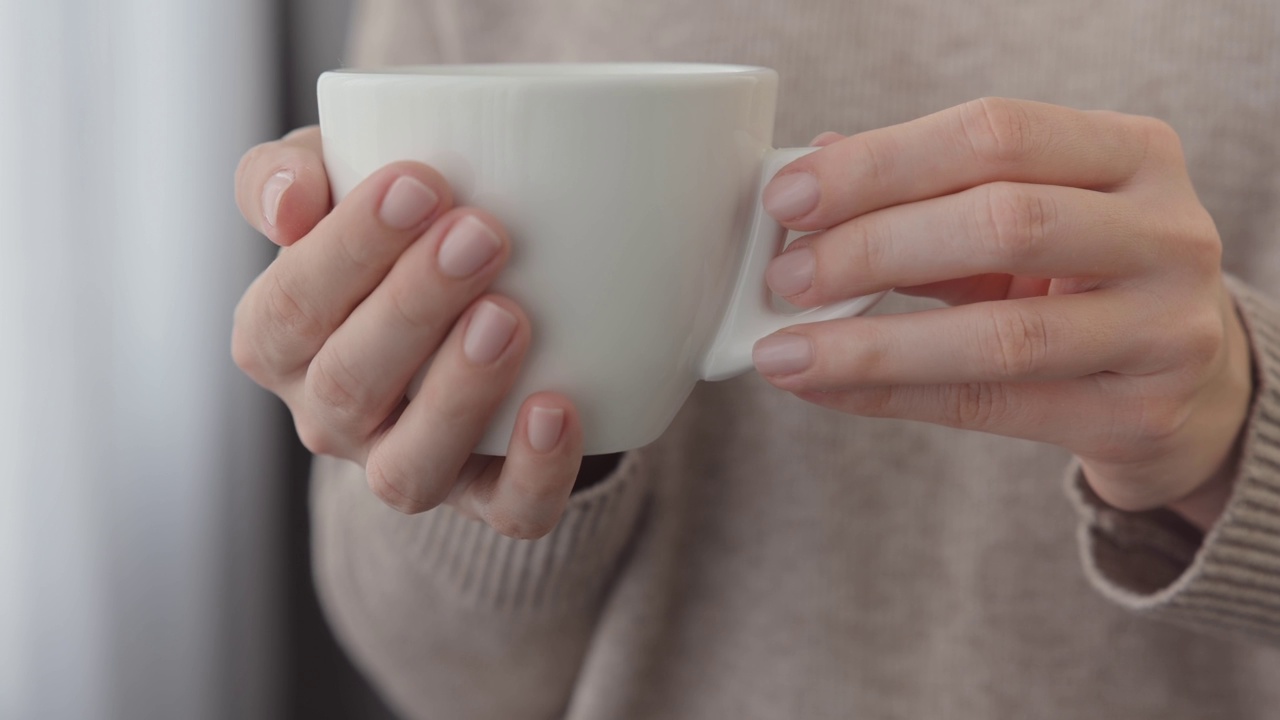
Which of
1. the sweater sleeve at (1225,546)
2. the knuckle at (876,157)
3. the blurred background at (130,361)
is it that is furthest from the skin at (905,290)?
the blurred background at (130,361)

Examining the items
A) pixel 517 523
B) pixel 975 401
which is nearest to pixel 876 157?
pixel 975 401

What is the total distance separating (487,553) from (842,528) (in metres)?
0.30

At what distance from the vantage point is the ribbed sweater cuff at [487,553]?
0.73 m

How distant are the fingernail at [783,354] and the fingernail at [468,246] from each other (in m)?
0.13

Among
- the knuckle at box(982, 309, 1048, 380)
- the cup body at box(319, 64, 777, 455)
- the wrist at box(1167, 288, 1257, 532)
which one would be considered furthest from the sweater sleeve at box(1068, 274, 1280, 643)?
the cup body at box(319, 64, 777, 455)

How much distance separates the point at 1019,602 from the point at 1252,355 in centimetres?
31

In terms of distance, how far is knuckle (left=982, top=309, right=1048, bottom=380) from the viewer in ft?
1.32

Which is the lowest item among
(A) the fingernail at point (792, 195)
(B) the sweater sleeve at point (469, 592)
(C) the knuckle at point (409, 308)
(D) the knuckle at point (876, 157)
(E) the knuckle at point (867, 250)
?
(B) the sweater sleeve at point (469, 592)

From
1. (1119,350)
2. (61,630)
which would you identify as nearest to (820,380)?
(1119,350)

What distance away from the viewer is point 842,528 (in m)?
0.81

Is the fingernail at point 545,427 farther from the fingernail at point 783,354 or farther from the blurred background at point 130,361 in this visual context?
the blurred background at point 130,361

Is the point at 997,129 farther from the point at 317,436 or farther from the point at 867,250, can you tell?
the point at 317,436

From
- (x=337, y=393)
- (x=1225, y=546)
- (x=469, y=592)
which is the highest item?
(x=337, y=393)

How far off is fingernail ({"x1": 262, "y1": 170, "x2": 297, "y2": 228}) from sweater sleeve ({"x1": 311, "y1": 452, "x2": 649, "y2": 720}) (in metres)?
0.34
